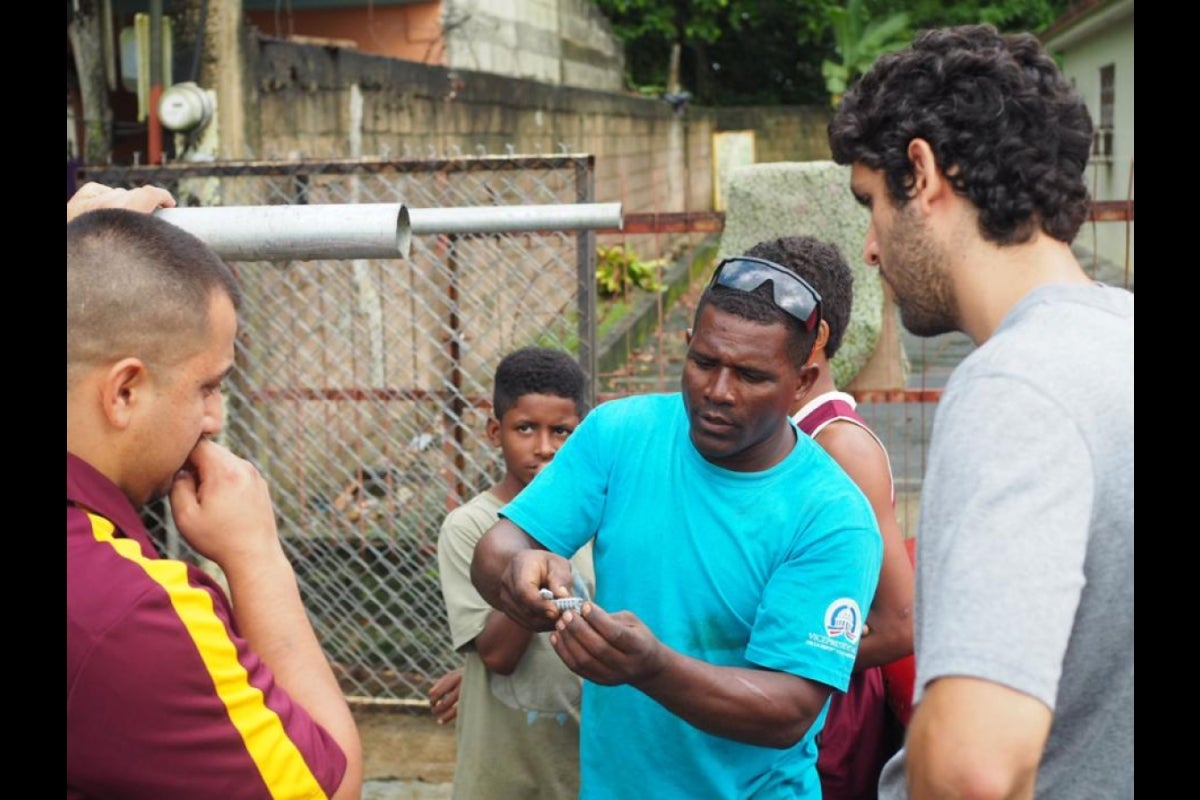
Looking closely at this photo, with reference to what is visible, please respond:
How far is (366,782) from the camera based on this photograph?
4.77m

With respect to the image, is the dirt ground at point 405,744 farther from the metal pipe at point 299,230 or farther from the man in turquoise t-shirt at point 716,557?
the metal pipe at point 299,230

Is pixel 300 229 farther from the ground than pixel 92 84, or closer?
closer

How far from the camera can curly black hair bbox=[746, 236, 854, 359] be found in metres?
3.00

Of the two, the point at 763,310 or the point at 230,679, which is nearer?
the point at 230,679

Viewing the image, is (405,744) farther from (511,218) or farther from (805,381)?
(511,218)

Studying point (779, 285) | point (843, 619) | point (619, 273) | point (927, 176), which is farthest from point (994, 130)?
point (619, 273)

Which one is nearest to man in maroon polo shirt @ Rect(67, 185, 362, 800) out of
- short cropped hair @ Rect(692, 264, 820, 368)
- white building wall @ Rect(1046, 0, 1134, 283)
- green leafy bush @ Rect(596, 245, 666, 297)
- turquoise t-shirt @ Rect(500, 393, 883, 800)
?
turquoise t-shirt @ Rect(500, 393, 883, 800)

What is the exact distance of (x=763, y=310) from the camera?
2.46 meters

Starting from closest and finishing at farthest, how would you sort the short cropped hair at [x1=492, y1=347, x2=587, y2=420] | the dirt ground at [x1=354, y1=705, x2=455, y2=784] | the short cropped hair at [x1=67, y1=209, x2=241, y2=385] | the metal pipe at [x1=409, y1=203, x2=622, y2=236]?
the short cropped hair at [x1=67, y1=209, x2=241, y2=385]
the metal pipe at [x1=409, y1=203, x2=622, y2=236]
the short cropped hair at [x1=492, y1=347, x2=587, y2=420]
the dirt ground at [x1=354, y1=705, x2=455, y2=784]

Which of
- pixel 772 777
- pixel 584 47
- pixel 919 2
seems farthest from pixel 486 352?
pixel 919 2

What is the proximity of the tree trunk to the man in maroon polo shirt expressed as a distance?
472 cm

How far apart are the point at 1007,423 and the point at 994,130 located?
0.47 m

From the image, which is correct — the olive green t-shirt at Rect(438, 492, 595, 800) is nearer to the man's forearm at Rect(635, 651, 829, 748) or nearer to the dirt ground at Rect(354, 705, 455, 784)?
the man's forearm at Rect(635, 651, 829, 748)
